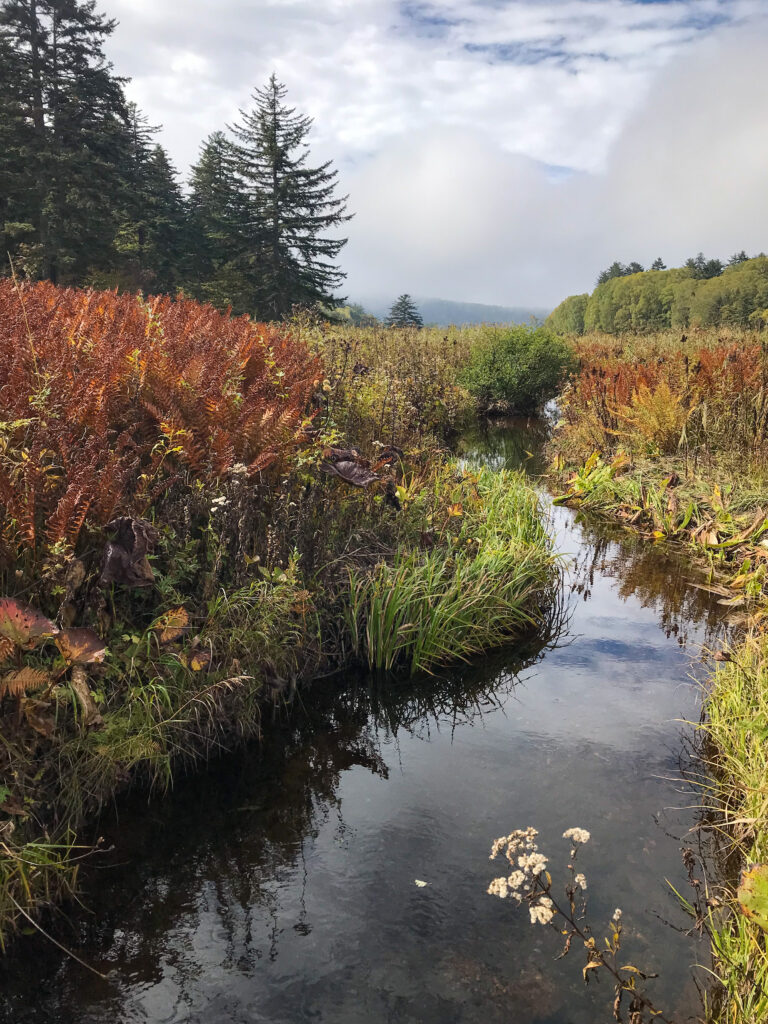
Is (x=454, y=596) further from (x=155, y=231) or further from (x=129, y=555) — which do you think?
(x=155, y=231)

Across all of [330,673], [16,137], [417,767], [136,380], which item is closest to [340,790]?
[417,767]

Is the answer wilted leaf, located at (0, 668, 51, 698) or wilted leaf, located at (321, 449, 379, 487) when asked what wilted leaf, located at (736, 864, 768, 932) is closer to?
wilted leaf, located at (0, 668, 51, 698)

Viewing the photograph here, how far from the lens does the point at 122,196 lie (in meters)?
31.4

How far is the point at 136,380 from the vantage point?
3652 mm

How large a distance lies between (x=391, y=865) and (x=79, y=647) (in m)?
1.59

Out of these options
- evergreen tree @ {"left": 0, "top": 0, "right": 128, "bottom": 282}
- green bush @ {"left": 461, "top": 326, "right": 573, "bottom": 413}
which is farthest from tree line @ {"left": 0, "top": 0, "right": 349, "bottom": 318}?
green bush @ {"left": 461, "top": 326, "right": 573, "bottom": 413}

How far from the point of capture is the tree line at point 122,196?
87.7 feet

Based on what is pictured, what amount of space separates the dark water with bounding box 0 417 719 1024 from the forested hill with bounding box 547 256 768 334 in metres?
24.6

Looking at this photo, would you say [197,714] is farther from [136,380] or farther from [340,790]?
[136,380]

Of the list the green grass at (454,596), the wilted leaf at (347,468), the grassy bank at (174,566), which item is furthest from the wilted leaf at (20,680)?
the green grass at (454,596)

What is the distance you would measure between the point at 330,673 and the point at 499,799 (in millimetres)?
1430

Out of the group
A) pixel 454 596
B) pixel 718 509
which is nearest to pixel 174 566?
pixel 454 596

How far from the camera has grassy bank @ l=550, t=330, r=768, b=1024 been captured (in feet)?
7.99

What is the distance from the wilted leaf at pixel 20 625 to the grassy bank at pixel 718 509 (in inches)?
95.5
